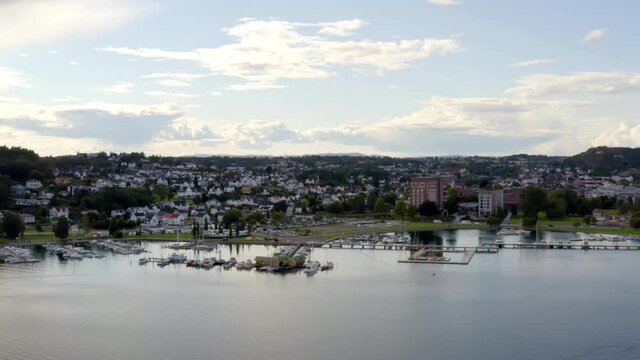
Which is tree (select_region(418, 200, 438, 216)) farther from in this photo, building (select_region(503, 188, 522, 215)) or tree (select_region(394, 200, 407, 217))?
building (select_region(503, 188, 522, 215))

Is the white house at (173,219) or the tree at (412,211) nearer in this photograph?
the white house at (173,219)

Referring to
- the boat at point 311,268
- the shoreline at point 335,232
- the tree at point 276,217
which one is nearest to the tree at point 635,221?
the shoreline at point 335,232

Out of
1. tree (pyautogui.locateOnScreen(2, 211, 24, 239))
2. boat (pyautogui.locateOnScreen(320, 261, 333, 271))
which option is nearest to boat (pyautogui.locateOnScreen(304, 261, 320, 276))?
boat (pyautogui.locateOnScreen(320, 261, 333, 271))

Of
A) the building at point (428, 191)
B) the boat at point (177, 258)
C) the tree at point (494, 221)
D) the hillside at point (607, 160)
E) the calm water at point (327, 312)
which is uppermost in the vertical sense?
the hillside at point (607, 160)

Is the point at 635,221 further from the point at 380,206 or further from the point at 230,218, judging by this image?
the point at 230,218

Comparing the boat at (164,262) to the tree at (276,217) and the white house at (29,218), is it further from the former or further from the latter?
the tree at (276,217)

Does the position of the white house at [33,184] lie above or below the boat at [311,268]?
above

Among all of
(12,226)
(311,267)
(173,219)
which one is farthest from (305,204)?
(311,267)
